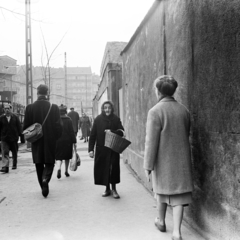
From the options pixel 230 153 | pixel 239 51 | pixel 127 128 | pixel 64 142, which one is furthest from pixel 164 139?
pixel 127 128

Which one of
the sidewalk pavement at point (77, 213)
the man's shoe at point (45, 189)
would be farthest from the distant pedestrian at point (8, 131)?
the man's shoe at point (45, 189)

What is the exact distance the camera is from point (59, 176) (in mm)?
7734

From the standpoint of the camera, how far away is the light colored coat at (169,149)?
3619 millimetres

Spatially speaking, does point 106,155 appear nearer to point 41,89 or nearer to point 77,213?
point 77,213

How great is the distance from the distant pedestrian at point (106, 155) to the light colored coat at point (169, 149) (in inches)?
89.3

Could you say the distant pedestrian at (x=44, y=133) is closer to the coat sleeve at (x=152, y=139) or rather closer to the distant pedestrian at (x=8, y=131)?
the coat sleeve at (x=152, y=139)

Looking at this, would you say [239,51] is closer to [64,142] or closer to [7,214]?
[7,214]

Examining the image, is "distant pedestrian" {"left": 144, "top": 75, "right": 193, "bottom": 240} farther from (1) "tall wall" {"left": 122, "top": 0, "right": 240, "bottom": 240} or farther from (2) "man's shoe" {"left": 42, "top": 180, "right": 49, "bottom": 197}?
(2) "man's shoe" {"left": 42, "top": 180, "right": 49, "bottom": 197}

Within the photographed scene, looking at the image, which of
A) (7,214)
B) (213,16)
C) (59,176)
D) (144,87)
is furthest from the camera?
(59,176)

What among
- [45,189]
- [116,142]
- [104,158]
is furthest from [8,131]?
[116,142]

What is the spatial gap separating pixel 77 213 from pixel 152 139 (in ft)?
6.23

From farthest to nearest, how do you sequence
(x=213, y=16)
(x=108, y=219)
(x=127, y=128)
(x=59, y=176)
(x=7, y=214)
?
(x=127, y=128) → (x=59, y=176) → (x=7, y=214) → (x=108, y=219) → (x=213, y=16)

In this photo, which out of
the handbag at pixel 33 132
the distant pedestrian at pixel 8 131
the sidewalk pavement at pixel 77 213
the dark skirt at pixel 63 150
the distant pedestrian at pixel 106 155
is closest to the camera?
the sidewalk pavement at pixel 77 213

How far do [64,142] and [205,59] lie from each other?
4893mm
